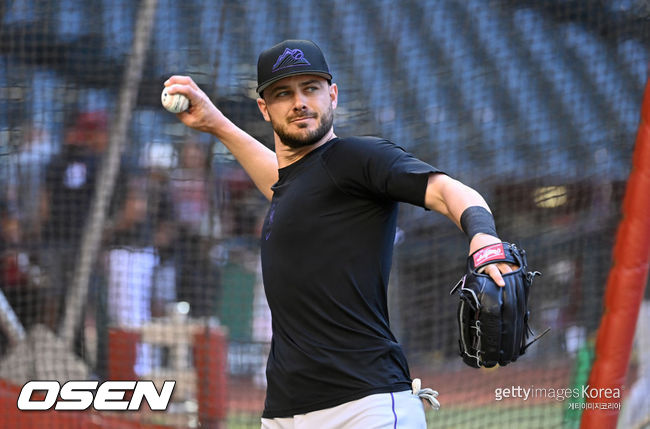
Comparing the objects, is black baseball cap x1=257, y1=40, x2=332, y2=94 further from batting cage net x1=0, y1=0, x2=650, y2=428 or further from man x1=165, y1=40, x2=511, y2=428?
batting cage net x1=0, y1=0, x2=650, y2=428

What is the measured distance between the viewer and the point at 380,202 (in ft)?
8.41

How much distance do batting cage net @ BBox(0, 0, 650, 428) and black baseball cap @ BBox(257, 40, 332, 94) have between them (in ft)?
10.2

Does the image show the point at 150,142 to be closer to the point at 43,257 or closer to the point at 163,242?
the point at 163,242

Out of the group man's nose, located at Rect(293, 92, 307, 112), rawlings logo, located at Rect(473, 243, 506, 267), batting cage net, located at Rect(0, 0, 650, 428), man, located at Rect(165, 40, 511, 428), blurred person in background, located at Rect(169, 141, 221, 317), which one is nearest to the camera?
rawlings logo, located at Rect(473, 243, 506, 267)

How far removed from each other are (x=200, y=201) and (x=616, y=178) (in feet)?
9.48

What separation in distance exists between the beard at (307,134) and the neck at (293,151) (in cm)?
2

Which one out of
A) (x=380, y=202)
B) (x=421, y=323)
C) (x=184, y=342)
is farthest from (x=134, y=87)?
(x=380, y=202)

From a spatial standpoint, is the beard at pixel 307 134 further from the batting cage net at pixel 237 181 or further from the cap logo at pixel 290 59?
the batting cage net at pixel 237 181

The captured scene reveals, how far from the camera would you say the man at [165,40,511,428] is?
248 centimetres

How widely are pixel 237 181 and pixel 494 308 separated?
433cm

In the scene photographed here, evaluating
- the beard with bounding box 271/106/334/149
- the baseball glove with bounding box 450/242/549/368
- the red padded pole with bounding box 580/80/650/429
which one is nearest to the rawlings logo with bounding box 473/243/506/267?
the baseball glove with bounding box 450/242/549/368

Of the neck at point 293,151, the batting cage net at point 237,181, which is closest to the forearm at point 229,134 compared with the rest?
the neck at point 293,151

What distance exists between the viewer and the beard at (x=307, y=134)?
269 centimetres

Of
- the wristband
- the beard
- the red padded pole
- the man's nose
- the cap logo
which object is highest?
the cap logo
